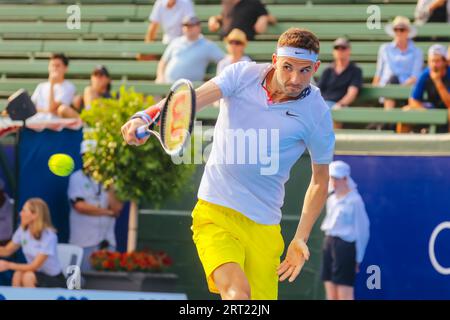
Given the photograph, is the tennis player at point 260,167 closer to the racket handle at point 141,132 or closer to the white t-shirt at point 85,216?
the racket handle at point 141,132

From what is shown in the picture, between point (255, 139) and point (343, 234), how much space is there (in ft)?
15.4

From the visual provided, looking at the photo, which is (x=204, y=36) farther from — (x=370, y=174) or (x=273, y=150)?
(x=273, y=150)

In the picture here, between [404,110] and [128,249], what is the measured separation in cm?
314

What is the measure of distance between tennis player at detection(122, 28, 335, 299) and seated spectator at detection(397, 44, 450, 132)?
520 cm

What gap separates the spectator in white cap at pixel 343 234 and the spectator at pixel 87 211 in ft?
7.48

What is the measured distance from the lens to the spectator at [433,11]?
13367mm

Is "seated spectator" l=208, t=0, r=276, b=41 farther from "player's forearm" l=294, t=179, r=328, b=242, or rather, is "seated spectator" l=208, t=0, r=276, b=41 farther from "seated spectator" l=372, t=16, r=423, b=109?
"player's forearm" l=294, t=179, r=328, b=242

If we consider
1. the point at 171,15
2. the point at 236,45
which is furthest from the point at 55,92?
the point at 236,45

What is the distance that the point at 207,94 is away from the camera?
21.1 feet

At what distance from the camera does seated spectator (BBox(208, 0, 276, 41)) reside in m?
13.5

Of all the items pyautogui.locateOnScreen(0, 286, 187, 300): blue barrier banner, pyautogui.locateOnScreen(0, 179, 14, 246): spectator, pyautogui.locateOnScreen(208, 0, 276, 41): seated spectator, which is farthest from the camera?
pyautogui.locateOnScreen(208, 0, 276, 41): seated spectator

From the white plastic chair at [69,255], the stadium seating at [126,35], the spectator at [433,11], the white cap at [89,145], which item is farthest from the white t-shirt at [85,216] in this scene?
the spectator at [433,11]

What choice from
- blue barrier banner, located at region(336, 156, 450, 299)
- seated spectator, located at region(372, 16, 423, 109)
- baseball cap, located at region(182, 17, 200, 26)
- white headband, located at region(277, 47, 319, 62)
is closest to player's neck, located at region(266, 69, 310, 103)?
white headband, located at region(277, 47, 319, 62)
